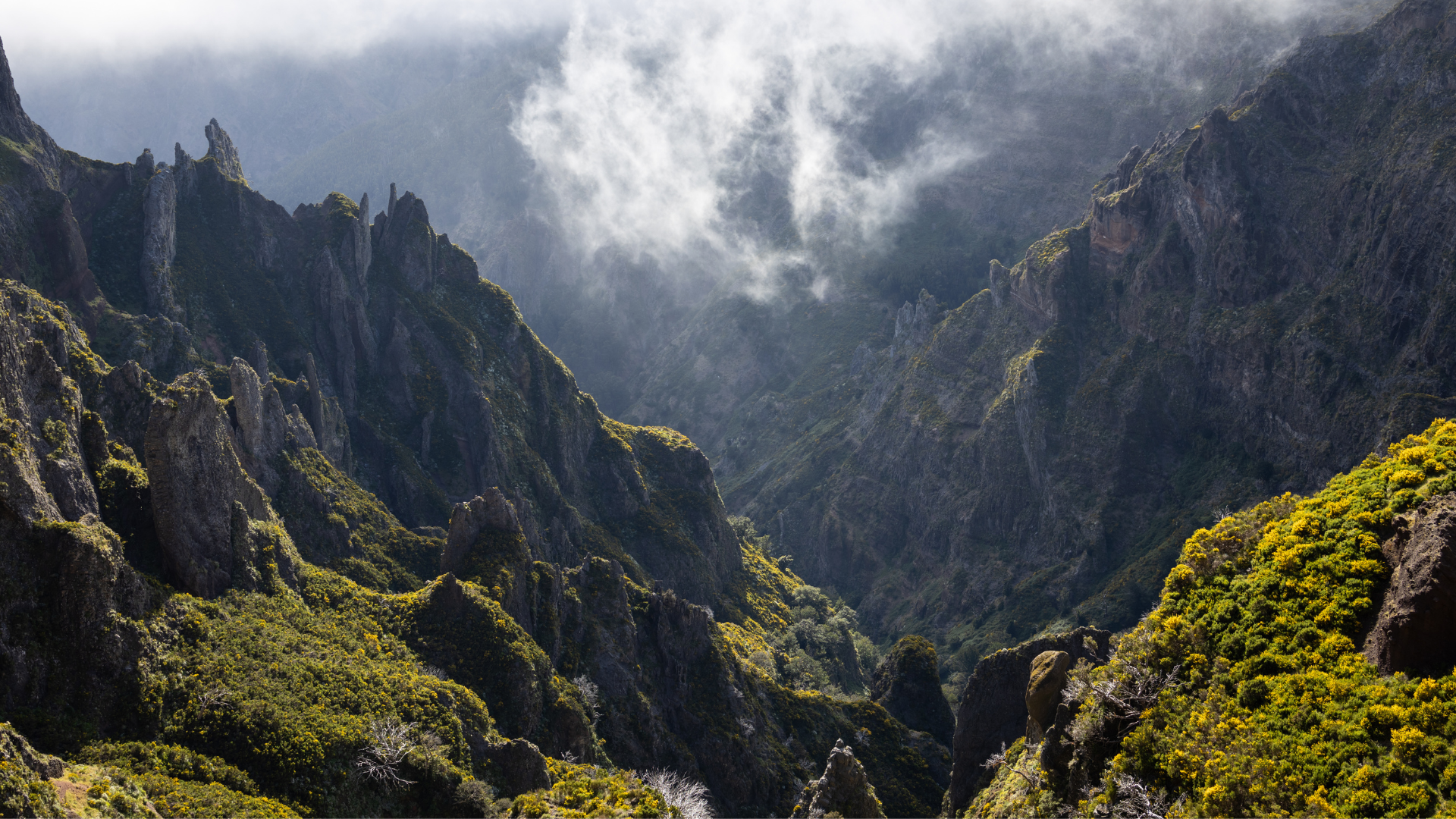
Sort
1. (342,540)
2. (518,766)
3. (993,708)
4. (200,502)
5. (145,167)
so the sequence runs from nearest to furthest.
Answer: (200,502) < (518,766) < (993,708) < (342,540) < (145,167)

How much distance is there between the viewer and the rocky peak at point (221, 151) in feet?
488

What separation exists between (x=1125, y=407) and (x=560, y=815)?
537ft

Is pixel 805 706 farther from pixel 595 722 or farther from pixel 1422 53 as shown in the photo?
pixel 1422 53

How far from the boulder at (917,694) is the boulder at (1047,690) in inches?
2428

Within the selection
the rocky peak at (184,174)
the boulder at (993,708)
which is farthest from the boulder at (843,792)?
the rocky peak at (184,174)

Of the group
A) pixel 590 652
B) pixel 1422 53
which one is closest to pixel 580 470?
pixel 590 652

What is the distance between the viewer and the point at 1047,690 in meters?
58.2

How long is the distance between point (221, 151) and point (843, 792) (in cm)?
14678

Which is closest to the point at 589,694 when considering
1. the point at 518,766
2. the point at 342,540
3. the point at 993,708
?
the point at 518,766

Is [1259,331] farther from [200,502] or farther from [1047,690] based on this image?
[200,502]

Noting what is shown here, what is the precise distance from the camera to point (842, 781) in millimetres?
71312

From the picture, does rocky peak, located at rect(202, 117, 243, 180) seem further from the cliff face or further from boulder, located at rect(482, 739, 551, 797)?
the cliff face

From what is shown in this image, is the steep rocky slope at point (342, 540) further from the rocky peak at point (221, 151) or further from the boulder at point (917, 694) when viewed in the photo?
the boulder at point (917, 694)

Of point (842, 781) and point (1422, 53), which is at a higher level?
point (1422, 53)
